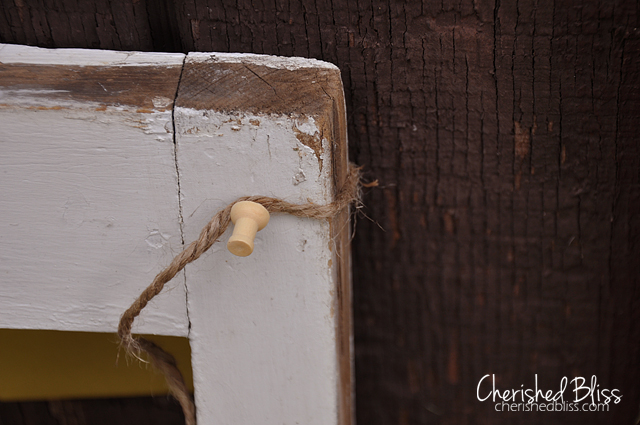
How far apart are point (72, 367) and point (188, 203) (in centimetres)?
44

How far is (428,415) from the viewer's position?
0.74 metres

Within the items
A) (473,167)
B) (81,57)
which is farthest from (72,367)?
(473,167)

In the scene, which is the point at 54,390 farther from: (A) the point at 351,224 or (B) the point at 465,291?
(B) the point at 465,291

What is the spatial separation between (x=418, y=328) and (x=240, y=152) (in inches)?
15.6

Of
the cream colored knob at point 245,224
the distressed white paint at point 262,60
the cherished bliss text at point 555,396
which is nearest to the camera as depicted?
the cream colored knob at point 245,224

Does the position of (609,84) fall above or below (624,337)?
above

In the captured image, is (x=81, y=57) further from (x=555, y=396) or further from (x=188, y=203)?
(x=555, y=396)

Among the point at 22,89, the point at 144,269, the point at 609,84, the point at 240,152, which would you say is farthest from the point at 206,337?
the point at 609,84

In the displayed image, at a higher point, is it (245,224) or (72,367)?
(245,224)

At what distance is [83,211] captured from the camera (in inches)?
19.5

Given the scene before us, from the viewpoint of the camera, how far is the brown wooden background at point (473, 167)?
56 cm

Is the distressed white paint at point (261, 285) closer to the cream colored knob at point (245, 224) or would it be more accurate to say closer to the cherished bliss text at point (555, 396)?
the cream colored knob at point (245, 224)

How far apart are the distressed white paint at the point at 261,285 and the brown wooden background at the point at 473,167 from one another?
15 centimetres

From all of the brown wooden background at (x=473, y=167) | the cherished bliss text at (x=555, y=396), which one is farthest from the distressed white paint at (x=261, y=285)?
the cherished bliss text at (x=555, y=396)
